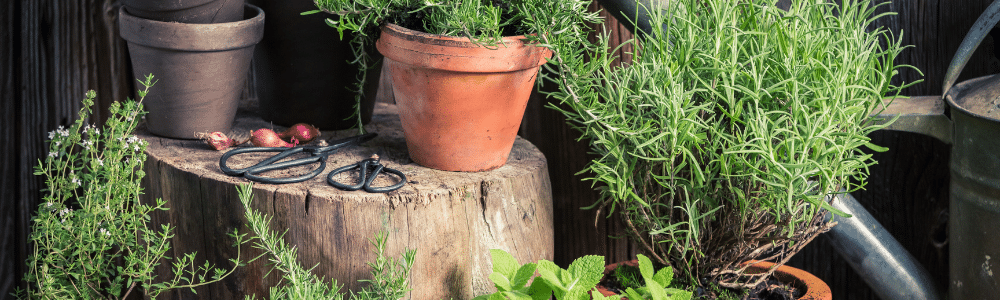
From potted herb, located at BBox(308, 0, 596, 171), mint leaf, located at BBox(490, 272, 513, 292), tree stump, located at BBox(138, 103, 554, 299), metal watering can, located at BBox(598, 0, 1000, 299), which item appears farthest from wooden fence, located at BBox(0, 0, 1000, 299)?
mint leaf, located at BBox(490, 272, 513, 292)

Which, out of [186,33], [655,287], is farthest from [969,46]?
[186,33]

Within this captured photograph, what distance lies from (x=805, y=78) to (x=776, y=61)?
6 cm

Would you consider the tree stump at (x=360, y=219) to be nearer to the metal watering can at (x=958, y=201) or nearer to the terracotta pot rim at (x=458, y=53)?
the terracotta pot rim at (x=458, y=53)

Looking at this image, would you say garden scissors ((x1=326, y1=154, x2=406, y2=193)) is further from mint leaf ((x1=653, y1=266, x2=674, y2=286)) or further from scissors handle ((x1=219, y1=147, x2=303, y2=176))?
mint leaf ((x1=653, y1=266, x2=674, y2=286))

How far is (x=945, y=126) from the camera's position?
1.67m

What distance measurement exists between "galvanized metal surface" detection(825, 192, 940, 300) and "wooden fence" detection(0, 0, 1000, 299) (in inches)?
12.0

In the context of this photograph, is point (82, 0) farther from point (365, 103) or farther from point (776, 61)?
point (776, 61)

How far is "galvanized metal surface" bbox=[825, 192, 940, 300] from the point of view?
1.74 m

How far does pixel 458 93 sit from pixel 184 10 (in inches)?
25.6

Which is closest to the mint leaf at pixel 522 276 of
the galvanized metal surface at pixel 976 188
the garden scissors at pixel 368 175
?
the garden scissors at pixel 368 175

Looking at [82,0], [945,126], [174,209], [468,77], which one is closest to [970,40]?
[945,126]

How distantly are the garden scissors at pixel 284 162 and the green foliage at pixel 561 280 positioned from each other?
442mm

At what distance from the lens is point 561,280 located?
1.31m

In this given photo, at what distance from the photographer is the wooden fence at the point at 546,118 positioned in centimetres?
191
